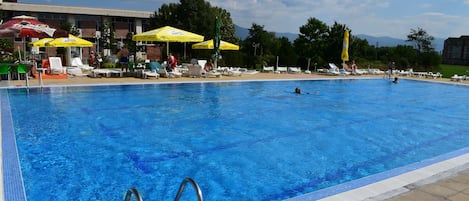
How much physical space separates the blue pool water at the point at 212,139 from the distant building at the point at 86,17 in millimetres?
25544

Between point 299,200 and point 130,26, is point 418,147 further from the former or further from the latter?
point 130,26

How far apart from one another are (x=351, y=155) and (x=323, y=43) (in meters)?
24.8

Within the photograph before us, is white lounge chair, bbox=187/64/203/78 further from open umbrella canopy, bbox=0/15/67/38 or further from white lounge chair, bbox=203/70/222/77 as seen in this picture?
open umbrella canopy, bbox=0/15/67/38

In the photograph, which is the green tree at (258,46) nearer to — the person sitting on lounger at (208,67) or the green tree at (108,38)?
the person sitting on lounger at (208,67)

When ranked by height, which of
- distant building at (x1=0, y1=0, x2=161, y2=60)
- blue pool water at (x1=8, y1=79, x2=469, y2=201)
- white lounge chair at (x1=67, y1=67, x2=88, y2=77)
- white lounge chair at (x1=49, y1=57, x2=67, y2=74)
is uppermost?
distant building at (x1=0, y1=0, x2=161, y2=60)

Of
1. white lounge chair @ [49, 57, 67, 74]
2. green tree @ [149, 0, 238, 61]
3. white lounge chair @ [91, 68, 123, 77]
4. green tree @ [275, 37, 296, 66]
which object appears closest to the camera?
white lounge chair @ [49, 57, 67, 74]

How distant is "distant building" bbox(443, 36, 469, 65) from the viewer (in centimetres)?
6281

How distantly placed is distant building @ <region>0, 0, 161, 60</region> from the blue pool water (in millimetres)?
25544

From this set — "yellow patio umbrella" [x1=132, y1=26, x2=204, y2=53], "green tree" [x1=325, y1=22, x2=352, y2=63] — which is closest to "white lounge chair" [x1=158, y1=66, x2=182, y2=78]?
"yellow patio umbrella" [x1=132, y1=26, x2=204, y2=53]

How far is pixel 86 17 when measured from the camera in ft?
136

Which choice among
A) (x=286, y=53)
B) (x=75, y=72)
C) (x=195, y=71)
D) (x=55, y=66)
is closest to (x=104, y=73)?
(x=75, y=72)

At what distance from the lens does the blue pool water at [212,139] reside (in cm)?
552

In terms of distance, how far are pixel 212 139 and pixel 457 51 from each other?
227ft

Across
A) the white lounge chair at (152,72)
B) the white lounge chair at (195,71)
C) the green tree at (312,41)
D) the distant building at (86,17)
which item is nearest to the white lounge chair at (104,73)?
the white lounge chair at (152,72)
